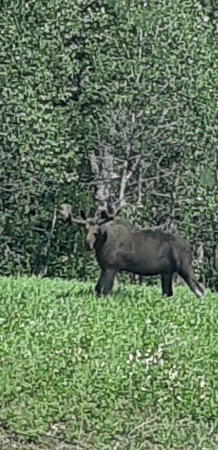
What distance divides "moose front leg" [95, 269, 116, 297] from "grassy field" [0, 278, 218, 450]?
48.4 inches

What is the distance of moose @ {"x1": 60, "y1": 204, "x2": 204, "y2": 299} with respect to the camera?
12.2 meters

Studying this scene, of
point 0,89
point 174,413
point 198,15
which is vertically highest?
point 198,15

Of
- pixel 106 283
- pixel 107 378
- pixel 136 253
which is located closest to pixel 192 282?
pixel 136 253

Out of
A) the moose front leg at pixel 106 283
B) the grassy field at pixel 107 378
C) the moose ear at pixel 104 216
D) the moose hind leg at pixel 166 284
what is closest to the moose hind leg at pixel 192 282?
the moose hind leg at pixel 166 284

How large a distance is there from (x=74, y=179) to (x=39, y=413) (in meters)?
15.5

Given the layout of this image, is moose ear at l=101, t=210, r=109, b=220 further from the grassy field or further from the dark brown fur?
the grassy field

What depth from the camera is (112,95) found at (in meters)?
21.9

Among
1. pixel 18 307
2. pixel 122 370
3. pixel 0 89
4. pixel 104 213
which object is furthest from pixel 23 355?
A: pixel 0 89

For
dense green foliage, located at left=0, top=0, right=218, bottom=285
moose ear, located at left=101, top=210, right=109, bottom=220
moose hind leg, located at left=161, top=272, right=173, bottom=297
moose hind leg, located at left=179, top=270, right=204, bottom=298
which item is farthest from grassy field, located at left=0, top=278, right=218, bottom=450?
dense green foliage, located at left=0, top=0, right=218, bottom=285

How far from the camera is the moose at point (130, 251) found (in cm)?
1225

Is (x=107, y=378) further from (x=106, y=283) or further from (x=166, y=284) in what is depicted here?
(x=166, y=284)

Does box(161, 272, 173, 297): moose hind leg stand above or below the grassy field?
above

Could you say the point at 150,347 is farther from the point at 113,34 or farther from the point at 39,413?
the point at 113,34

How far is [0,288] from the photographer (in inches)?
508
